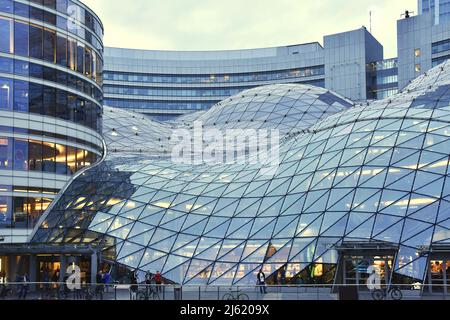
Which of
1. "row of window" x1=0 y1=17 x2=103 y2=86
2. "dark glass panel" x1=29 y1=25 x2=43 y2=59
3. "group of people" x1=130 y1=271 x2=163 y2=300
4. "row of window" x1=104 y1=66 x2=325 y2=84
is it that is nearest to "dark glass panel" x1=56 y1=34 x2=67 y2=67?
"row of window" x1=0 y1=17 x2=103 y2=86

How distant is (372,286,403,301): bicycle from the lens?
22.9 meters

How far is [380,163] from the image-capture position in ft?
128

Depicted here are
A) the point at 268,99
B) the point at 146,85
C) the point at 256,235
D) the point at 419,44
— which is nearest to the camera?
the point at 256,235

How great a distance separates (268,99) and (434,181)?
43796 mm

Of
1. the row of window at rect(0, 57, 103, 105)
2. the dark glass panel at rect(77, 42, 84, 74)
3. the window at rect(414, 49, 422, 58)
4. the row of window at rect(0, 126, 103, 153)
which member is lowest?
the row of window at rect(0, 126, 103, 153)

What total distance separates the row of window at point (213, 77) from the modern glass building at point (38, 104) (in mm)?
114226

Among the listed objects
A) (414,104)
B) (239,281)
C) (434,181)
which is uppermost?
(414,104)

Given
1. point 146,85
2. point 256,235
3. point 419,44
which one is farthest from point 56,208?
point 146,85

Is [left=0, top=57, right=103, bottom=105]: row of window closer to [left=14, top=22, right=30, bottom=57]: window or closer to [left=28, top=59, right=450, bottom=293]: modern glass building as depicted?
[left=14, top=22, right=30, bottom=57]: window

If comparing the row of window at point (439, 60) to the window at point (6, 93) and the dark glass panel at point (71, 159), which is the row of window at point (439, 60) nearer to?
the dark glass panel at point (71, 159)

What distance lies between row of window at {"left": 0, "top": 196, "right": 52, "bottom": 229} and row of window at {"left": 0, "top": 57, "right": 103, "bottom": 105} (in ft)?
28.0

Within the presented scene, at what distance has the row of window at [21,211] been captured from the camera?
1673 inches

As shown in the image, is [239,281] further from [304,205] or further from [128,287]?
[128,287]

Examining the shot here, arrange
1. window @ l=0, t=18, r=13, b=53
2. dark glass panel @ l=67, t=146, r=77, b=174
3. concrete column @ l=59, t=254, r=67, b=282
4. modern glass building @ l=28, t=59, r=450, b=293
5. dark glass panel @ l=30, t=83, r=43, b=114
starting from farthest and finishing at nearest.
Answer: dark glass panel @ l=67, t=146, r=77, b=174 → dark glass panel @ l=30, t=83, r=43, b=114 → window @ l=0, t=18, r=13, b=53 → concrete column @ l=59, t=254, r=67, b=282 → modern glass building @ l=28, t=59, r=450, b=293
